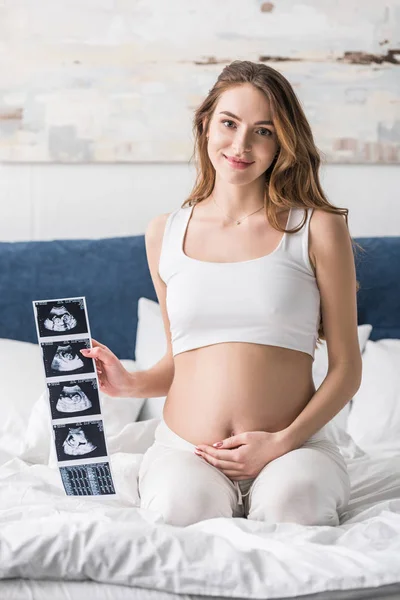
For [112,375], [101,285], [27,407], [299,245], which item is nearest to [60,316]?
[112,375]

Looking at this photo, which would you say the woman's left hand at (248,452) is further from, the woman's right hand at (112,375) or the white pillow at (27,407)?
the white pillow at (27,407)

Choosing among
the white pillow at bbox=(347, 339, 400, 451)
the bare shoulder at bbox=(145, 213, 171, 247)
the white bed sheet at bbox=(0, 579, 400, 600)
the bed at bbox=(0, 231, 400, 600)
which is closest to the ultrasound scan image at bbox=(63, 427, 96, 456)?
the bed at bbox=(0, 231, 400, 600)

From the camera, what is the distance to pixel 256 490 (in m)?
1.79

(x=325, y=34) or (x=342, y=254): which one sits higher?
(x=325, y=34)

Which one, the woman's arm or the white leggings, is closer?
the white leggings

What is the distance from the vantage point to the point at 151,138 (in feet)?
10.8

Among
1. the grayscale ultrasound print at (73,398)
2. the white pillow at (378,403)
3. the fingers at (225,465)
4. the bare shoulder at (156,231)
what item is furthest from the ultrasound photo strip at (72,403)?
the white pillow at (378,403)

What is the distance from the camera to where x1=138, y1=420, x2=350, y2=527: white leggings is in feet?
5.65

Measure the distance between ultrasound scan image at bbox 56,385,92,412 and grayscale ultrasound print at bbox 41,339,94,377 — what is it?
37mm

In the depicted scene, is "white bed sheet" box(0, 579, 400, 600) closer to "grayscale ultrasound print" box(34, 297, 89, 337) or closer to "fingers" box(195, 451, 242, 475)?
"fingers" box(195, 451, 242, 475)

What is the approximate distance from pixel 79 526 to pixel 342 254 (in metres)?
0.89

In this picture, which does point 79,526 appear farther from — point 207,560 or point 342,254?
point 342,254

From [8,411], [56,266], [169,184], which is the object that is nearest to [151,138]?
[169,184]

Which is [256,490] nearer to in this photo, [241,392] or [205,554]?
[241,392]
